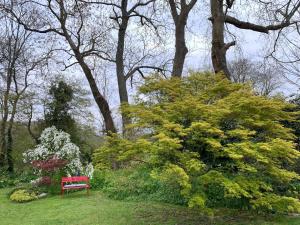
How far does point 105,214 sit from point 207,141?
320 cm

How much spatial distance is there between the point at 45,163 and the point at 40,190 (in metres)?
0.84

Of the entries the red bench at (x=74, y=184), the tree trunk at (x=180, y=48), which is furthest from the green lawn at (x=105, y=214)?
the tree trunk at (x=180, y=48)

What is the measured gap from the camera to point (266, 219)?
7.32m

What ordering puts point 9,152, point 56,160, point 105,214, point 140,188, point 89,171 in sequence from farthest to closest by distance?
1. point 9,152
2. point 89,171
3. point 56,160
4. point 140,188
5. point 105,214

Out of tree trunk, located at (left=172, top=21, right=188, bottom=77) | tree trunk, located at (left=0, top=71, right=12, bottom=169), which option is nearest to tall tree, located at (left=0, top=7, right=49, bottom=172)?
tree trunk, located at (left=0, top=71, right=12, bottom=169)

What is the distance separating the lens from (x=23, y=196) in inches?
445

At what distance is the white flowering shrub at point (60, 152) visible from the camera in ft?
40.6

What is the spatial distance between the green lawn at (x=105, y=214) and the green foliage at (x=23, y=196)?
0.51 metres

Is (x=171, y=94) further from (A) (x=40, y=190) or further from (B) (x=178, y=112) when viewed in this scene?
(A) (x=40, y=190)

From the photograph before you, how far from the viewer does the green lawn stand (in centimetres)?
738

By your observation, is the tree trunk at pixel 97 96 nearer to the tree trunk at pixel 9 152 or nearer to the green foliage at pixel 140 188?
the green foliage at pixel 140 188

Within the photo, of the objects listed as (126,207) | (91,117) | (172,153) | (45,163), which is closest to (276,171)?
(172,153)

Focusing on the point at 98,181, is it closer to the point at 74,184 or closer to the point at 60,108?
the point at 74,184

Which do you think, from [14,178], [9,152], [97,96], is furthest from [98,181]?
[9,152]
